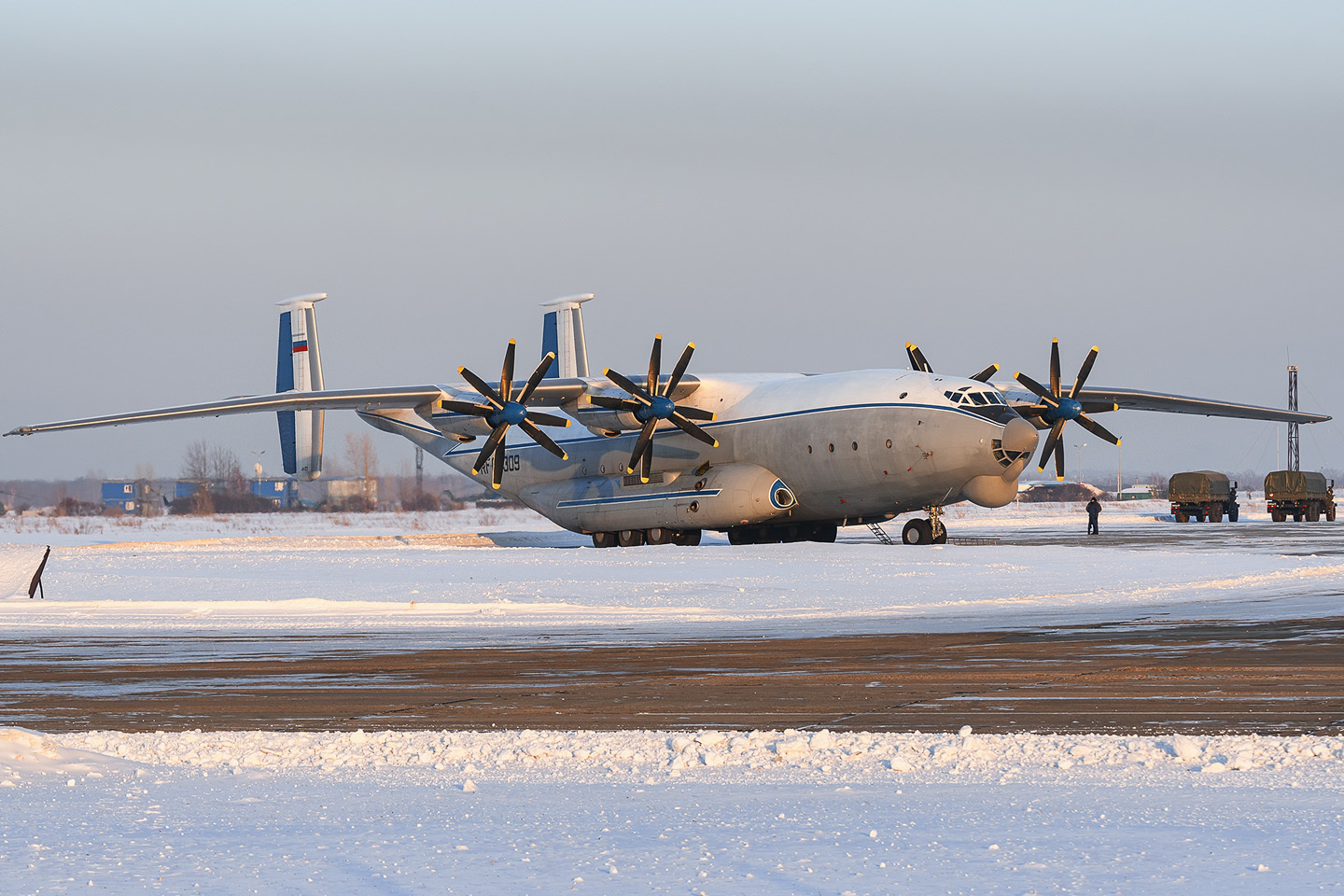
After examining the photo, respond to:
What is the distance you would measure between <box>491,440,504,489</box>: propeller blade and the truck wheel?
1141 cm

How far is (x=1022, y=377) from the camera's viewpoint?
38.9 m

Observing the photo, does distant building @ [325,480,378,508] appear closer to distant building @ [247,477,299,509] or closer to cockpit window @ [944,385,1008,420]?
distant building @ [247,477,299,509]

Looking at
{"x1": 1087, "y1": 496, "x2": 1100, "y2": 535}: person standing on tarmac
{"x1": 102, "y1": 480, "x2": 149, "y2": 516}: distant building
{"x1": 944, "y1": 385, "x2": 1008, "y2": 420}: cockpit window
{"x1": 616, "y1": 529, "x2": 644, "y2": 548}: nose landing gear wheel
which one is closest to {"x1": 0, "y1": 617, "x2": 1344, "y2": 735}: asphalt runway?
{"x1": 944, "y1": 385, "x2": 1008, "y2": 420}: cockpit window

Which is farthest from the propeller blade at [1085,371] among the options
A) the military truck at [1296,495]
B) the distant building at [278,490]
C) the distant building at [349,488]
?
the distant building at [349,488]

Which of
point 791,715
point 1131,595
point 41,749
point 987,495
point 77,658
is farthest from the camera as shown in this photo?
point 987,495

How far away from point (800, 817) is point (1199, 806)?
1901mm

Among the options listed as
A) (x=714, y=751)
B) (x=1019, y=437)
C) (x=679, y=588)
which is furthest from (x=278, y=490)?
(x=714, y=751)

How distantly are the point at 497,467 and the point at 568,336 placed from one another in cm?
990

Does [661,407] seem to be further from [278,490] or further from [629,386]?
[278,490]

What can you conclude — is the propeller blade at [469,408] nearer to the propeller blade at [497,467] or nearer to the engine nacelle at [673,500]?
the propeller blade at [497,467]

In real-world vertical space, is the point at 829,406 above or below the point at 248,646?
above

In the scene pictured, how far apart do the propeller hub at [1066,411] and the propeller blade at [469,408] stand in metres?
15.6

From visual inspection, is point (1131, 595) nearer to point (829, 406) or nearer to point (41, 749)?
point (829, 406)

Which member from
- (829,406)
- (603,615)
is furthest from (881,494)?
(603,615)
